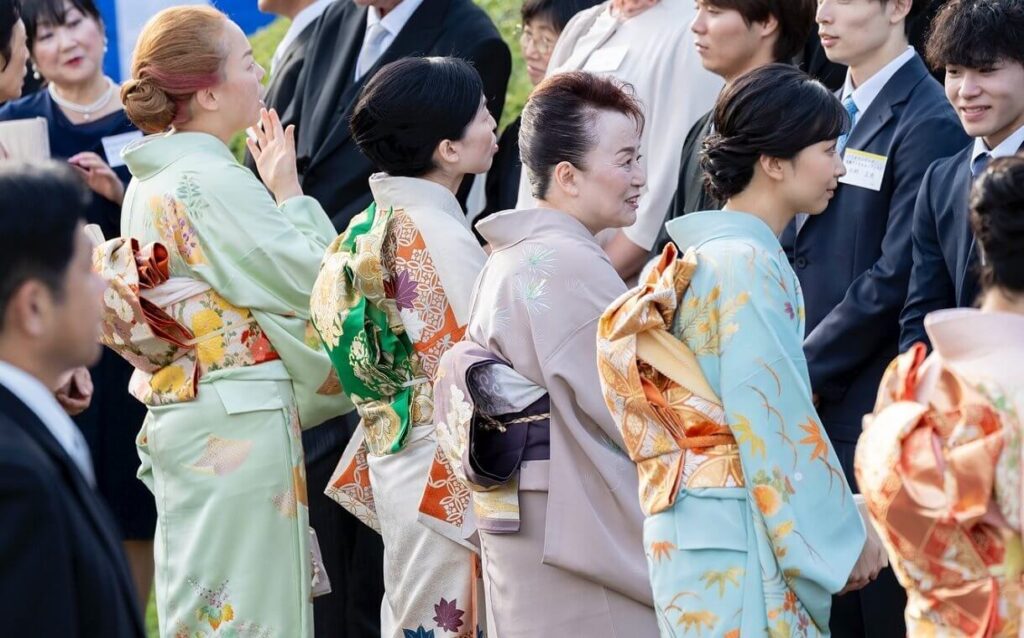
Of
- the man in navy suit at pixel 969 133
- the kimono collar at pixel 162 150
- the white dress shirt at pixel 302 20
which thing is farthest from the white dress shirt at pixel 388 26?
the man in navy suit at pixel 969 133

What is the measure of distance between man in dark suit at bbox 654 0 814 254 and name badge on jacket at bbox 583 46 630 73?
0.50m

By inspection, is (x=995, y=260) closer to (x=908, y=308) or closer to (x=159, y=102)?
(x=908, y=308)

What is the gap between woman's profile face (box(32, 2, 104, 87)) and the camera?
6.55 m

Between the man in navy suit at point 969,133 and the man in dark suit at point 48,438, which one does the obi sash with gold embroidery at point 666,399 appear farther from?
the man in dark suit at point 48,438

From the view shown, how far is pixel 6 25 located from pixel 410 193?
6.66 feet

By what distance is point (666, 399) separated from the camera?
3.61 m

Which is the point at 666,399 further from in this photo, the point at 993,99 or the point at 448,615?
the point at 993,99

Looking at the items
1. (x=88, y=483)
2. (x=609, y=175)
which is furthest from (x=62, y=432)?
(x=609, y=175)

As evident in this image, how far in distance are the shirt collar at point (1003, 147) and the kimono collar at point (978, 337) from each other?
1.60m

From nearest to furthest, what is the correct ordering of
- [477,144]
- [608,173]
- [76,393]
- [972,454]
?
1. [972,454]
2. [76,393]
3. [608,173]
4. [477,144]

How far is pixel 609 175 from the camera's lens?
13.8 ft

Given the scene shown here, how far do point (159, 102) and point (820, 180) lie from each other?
7.45 feet

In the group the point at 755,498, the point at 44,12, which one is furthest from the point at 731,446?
the point at 44,12

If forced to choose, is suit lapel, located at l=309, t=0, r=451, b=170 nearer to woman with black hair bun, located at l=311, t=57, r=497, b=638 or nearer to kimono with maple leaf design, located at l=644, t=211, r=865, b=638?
woman with black hair bun, located at l=311, t=57, r=497, b=638
